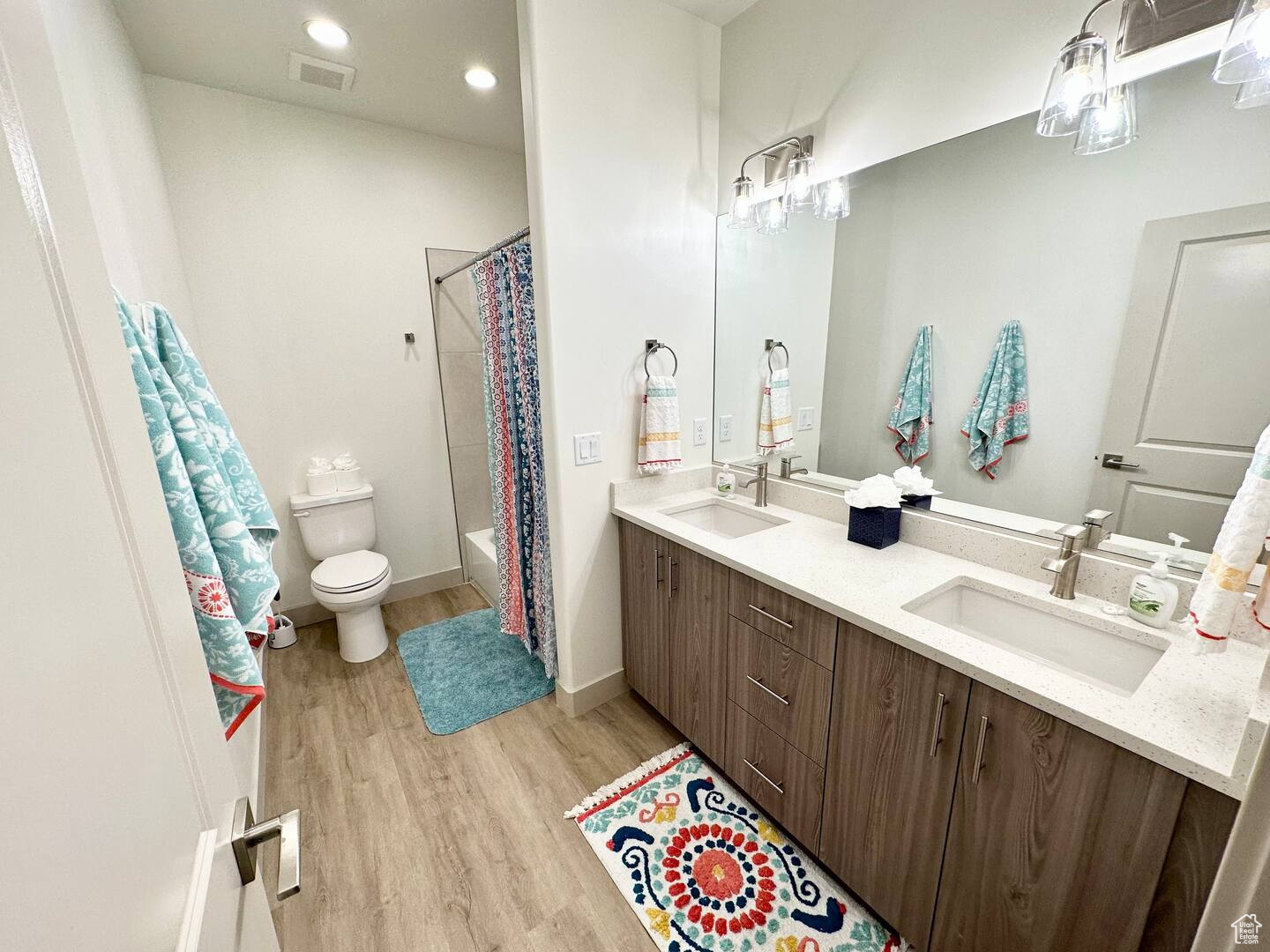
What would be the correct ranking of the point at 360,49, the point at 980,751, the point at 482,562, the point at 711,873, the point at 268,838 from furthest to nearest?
the point at 482,562, the point at 360,49, the point at 711,873, the point at 980,751, the point at 268,838

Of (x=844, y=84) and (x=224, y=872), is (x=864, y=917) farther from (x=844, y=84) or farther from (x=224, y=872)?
(x=844, y=84)

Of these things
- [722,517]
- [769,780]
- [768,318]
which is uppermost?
[768,318]

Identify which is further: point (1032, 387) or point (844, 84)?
point (844, 84)

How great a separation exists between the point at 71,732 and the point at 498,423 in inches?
82.8

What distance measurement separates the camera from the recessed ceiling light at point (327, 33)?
5.98 ft

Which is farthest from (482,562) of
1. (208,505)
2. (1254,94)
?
(1254,94)

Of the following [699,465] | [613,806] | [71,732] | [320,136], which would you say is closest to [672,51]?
[699,465]

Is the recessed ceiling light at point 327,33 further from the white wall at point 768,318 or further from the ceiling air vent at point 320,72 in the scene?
the white wall at point 768,318

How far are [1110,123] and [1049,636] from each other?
1.21 m

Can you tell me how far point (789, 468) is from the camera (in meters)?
2.05

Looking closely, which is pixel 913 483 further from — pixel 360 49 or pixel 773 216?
pixel 360 49

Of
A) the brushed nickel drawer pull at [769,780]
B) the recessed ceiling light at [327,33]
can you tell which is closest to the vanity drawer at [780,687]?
the brushed nickel drawer pull at [769,780]

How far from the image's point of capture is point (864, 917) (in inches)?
54.4

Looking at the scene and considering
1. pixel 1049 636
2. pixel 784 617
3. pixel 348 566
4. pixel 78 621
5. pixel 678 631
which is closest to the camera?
pixel 78 621
